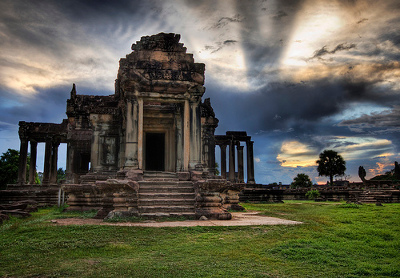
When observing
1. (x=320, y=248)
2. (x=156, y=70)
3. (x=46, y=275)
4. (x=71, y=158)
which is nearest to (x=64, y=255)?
(x=46, y=275)

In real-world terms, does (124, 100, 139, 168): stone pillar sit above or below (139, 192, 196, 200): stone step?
above

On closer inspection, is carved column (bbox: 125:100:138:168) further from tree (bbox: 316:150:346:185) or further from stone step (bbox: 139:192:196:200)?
tree (bbox: 316:150:346:185)

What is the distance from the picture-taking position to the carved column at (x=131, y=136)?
13.5m

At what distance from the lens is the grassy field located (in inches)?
197

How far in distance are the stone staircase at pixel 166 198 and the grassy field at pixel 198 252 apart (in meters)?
2.83

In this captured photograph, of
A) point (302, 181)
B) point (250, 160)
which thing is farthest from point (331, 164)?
point (250, 160)

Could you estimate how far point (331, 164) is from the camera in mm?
68375

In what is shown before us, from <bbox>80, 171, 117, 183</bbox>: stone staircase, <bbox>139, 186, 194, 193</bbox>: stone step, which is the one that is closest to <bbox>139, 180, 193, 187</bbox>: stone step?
<bbox>139, 186, 194, 193</bbox>: stone step

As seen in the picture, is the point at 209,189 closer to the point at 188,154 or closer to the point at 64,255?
the point at 188,154

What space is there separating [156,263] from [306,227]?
524cm

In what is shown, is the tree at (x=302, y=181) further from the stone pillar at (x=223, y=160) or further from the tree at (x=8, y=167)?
the tree at (x=8, y=167)

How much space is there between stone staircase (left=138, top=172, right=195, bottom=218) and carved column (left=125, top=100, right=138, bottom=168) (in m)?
1.24

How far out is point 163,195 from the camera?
39.2 feet

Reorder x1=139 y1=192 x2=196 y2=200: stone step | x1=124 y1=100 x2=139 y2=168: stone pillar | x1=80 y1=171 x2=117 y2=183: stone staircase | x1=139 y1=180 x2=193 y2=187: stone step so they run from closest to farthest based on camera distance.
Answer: x1=139 y1=192 x2=196 y2=200: stone step → x1=139 y1=180 x2=193 y2=187: stone step → x1=124 y1=100 x2=139 y2=168: stone pillar → x1=80 y1=171 x2=117 y2=183: stone staircase
